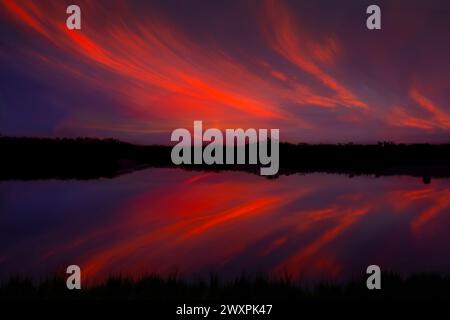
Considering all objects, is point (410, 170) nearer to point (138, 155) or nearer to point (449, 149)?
point (449, 149)

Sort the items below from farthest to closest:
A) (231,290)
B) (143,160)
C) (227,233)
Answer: (143,160), (227,233), (231,290)

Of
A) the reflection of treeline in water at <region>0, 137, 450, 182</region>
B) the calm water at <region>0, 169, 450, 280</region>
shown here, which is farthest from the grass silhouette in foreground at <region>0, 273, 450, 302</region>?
the reflection of treeline in water at <region>0, 137, 450, 182</region>

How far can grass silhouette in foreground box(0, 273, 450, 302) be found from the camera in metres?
5.19

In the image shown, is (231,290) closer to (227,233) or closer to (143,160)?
(227,233)

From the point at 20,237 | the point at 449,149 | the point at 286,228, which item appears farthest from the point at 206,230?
the point at 449,149

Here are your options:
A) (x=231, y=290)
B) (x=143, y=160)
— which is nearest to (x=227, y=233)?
(x=231, y=290)

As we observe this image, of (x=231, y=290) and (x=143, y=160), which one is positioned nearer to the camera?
(x=231, y=290)

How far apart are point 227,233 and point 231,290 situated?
5.26 metres

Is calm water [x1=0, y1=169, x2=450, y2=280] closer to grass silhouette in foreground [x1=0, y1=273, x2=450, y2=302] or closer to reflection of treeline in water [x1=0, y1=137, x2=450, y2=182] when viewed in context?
grass silhouette in foreground [x1=0, y1=273, x2=450, y2=302]

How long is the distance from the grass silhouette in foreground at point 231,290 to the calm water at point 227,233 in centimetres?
62

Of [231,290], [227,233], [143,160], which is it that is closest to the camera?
[231,290]

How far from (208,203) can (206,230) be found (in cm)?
558

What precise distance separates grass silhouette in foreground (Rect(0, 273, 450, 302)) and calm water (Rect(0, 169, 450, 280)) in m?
0.62

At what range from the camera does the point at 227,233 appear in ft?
35.6
